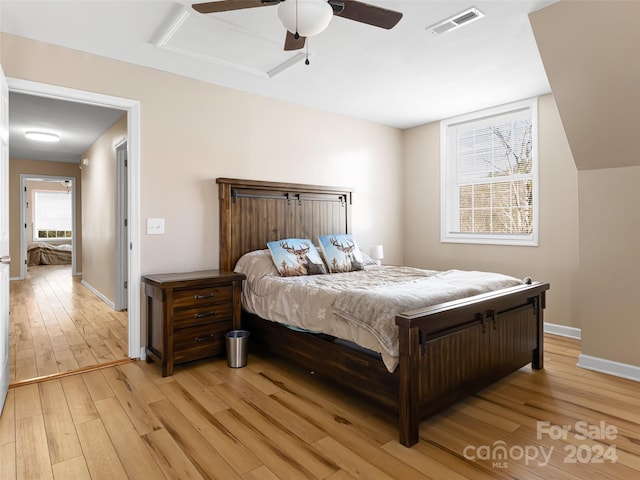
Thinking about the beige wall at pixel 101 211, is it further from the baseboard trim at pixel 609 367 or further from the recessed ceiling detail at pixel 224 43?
the baseboard trim at pixel 609 367

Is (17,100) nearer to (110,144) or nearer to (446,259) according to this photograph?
(110,144)

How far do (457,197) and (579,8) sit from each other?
2.85 m

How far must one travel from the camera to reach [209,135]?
3.73 meters

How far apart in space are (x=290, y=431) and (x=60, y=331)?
328cm

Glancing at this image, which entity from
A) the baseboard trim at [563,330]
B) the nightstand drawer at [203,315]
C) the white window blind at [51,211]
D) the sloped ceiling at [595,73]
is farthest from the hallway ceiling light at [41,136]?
the baseboard trim at [563,330]

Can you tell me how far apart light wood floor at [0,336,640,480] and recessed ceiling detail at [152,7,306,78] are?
2.52 m

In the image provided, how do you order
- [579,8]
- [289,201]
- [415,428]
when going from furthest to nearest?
[289,201]
[579,8]
[415,428]

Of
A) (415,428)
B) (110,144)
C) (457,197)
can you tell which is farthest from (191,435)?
(110,144)

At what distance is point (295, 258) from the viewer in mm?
3627

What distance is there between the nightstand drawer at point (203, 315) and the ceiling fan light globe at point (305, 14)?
7.31ft

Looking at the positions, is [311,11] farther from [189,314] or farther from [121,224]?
[121,224]

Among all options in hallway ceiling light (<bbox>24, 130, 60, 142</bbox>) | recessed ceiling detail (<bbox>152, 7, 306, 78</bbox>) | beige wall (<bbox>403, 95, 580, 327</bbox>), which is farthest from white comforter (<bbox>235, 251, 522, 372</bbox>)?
hallway ceiling light (<bbox>24, 130, 60, 142</bbox>)

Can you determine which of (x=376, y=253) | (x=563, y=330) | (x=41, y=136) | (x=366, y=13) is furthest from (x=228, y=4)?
(x=41, y=136)

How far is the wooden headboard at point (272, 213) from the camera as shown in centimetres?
377
